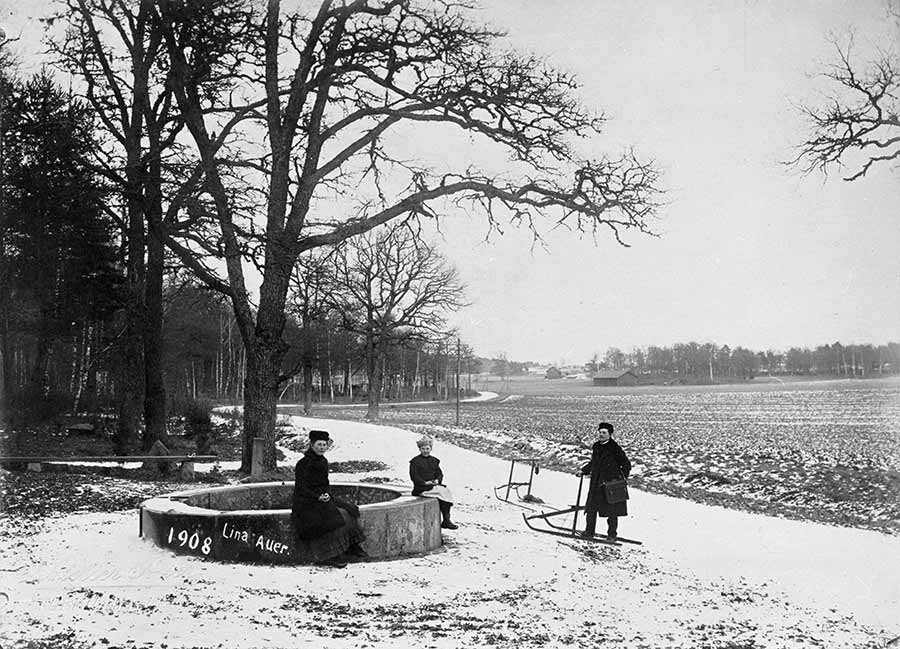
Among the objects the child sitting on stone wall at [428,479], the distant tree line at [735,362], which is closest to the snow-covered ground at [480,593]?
the child sitting on stone wall at [428,479]

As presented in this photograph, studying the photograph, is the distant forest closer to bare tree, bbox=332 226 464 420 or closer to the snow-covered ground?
bare tree, bbox=332 226 464 420

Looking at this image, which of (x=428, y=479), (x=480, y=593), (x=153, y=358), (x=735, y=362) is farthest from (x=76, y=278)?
(x=735, y=362)

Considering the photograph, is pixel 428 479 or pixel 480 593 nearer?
pixel 480 593

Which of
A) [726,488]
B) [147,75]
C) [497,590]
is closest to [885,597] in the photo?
[497,590]

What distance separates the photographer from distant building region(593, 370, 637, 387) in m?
54.9

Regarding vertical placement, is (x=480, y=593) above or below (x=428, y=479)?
below

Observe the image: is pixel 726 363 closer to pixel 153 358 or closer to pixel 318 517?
pixel 153 358

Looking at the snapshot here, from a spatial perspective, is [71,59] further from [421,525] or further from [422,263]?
[422,263]

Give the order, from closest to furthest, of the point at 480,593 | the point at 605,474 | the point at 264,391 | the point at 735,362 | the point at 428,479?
1. the point at 480,593
2. the point at 428,479
3. the point at 605,474
4. the point at 264,391
5. the point at 735,362

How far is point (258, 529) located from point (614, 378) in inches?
1968

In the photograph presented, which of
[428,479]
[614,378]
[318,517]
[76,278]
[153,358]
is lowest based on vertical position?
[318,517]

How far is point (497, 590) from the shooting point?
7.79 m

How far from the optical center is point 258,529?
8.57 m

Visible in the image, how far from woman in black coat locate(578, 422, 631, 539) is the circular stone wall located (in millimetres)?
2566
